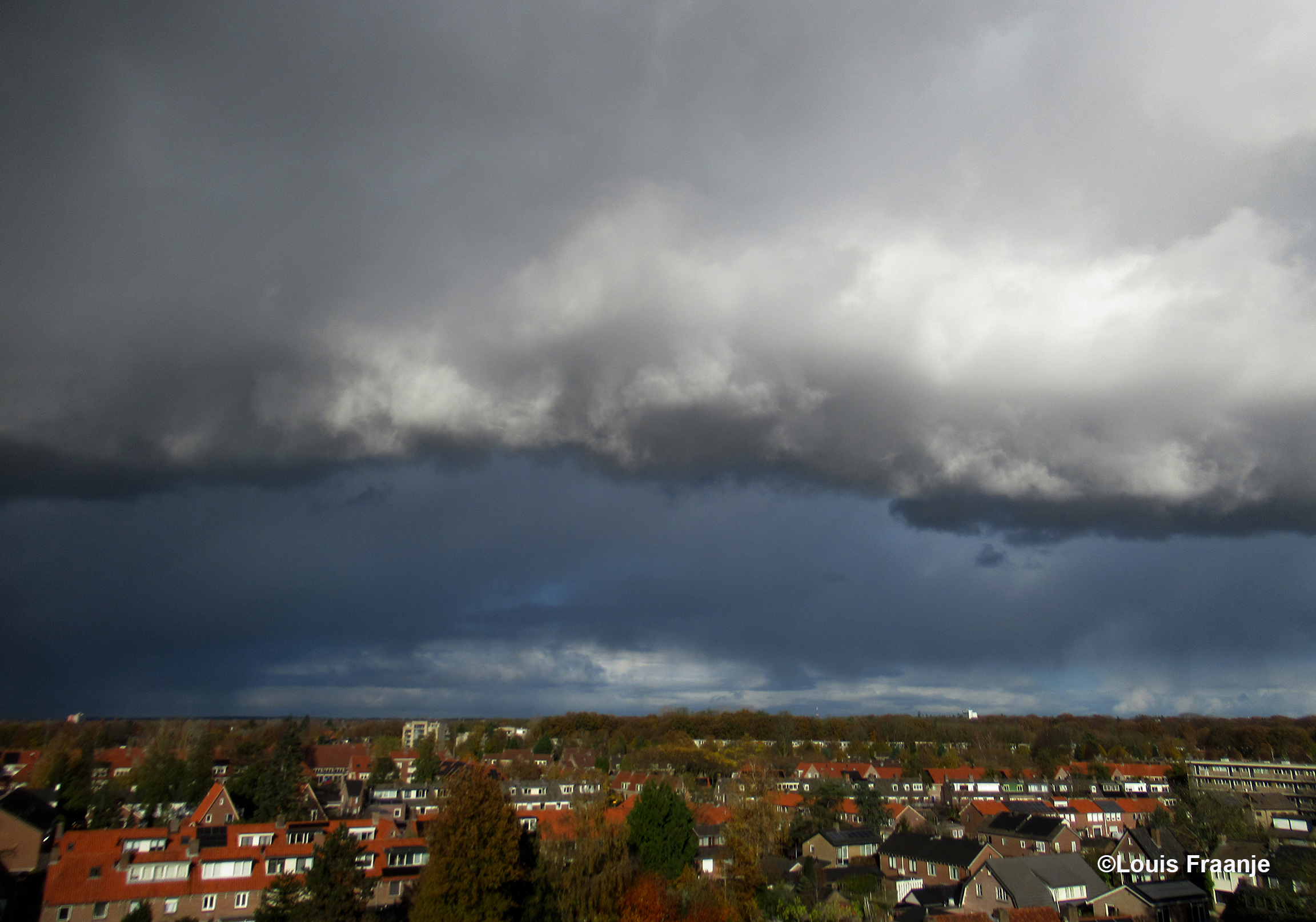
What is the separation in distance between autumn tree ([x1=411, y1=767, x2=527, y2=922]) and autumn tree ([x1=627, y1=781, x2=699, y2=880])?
26615 mm

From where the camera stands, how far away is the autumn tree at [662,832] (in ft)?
232

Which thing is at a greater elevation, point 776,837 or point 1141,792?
point 776,837

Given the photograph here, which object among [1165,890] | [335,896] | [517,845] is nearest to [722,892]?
[517,845]

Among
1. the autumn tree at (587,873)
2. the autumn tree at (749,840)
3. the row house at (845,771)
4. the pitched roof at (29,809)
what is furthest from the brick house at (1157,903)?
the pitched roof at (29,809)

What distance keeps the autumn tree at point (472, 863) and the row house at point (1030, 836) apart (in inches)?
2443

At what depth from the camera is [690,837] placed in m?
73.7

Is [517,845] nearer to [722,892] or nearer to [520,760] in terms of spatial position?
[722,892]

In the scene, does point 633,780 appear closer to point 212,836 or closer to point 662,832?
point 662,832

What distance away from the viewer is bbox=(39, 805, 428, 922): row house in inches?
2296

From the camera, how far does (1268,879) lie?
62.1 m

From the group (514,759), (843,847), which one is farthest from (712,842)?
(514,759)

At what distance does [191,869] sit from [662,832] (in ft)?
133

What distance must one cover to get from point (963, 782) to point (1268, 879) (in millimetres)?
97595

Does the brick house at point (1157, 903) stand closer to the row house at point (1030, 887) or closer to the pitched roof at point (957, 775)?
the row house at point (1030, 887)
